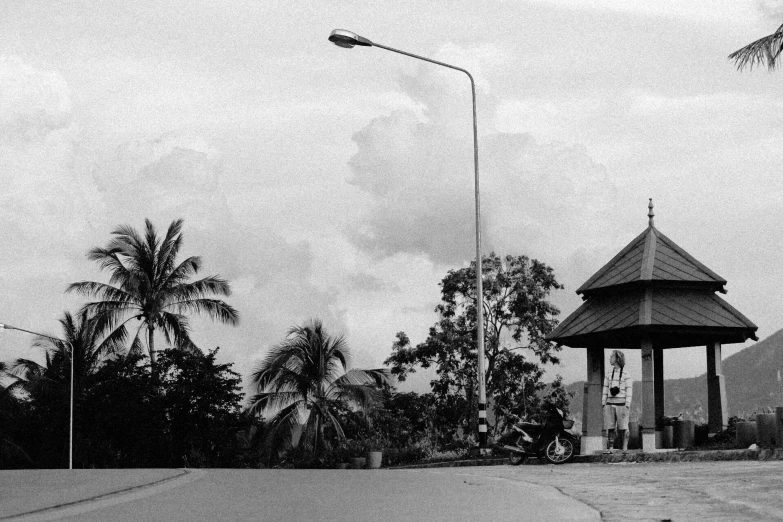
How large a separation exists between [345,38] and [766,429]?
12.7 metres

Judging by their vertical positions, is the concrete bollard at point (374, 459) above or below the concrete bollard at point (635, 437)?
below

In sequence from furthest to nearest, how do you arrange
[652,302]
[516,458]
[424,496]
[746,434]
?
[652,302] → [516,458] → [746,434] → [424,496]

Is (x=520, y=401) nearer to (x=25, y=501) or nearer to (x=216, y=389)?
(x=216, y=389)

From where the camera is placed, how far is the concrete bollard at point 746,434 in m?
20.7

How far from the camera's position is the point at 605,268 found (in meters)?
25.4

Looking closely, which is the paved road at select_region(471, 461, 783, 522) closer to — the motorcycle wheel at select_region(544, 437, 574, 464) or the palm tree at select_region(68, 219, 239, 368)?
the motorcycle wheel at select_region(544, 437, 574, 464)

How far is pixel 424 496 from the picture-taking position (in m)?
12.4

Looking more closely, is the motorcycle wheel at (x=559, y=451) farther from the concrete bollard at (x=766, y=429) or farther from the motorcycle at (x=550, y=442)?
the concrete bollard at (x=766, y=429)

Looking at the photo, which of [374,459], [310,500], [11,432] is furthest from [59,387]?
[310,500]

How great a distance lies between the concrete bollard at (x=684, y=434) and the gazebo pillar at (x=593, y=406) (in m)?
1.77

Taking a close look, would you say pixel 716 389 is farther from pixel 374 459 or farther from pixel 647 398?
pixel 374 459

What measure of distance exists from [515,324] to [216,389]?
1592 centimetres

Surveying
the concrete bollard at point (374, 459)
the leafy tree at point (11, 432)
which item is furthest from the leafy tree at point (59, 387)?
the concrete bollard at point (374, 459)

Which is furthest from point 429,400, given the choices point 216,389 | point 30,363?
point 30,363
